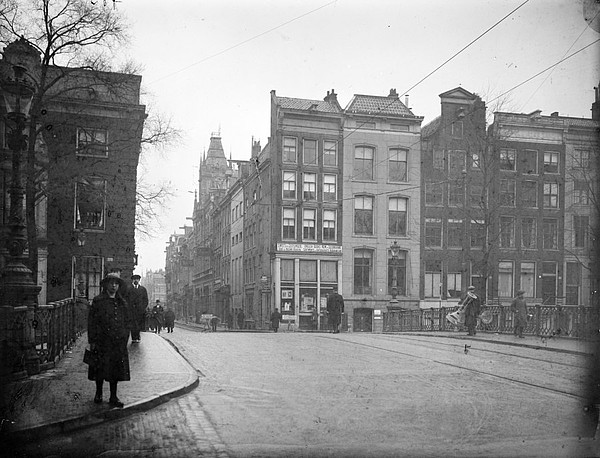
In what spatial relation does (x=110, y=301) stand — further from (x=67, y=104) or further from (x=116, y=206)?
(x=116, y=206)

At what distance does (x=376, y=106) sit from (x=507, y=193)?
11586 millimetres

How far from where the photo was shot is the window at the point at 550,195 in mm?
32938

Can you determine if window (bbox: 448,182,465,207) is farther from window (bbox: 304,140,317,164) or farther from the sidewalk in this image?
the sidewalk

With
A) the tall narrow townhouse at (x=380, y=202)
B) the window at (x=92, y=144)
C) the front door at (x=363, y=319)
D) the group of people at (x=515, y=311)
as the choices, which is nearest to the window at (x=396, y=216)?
the tall narrow townhouse at (x=380, y=202)

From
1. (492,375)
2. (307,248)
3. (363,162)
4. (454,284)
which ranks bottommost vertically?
(492,375)

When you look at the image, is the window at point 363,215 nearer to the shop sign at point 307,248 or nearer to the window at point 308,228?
the shop sign at point 307,248

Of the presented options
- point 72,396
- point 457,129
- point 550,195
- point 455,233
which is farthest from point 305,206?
point 72,396

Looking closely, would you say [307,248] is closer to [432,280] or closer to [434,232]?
[434,232]

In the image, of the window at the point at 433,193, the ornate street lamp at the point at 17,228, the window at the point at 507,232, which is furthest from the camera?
the window at the point at 433,193

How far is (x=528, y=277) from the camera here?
116ft

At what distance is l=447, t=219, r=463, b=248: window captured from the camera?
38125 mm

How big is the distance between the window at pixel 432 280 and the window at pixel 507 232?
569 cm

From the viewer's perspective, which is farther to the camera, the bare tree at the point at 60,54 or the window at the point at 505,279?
the window at the point at 505,279

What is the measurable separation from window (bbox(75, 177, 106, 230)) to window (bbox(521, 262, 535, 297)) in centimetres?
2271
